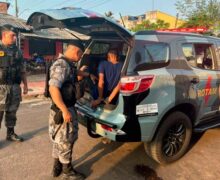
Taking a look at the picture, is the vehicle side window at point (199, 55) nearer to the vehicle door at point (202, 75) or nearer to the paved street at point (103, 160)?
the vehicle door at point (202, 75)

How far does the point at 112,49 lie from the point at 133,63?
43.0 inches


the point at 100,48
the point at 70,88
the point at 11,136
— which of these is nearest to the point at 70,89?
the point at 70,88

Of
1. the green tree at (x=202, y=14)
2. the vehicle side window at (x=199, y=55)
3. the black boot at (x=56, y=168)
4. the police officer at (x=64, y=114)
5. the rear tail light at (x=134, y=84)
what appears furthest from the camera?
the green tree at (x=202, y=14)

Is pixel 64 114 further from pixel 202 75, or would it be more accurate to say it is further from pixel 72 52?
pixel 202 75

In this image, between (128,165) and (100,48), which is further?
(100,48)

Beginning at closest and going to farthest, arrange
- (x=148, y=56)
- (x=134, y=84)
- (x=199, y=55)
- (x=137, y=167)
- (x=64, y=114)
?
(x=64, y=114) → (x=134, y=84) → (x=148, y=56) → (x=137, y=167) → (x=199, y=55)

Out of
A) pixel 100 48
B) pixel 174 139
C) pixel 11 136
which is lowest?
pixel 11 136

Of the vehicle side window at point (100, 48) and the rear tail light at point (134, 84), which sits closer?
the rear tail light at point (134, 84)

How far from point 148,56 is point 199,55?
3.88 feet

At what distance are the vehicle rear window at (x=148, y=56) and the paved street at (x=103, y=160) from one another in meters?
1.41

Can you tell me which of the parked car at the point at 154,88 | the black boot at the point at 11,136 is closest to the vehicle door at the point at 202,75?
the parked car at the point at 154,88

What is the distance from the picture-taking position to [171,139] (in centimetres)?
373

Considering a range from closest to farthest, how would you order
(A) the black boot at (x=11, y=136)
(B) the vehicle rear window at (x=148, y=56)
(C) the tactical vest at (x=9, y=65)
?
(B) the vehicle rear window at (x=148, y=56), (C) the tactical vest at (x=9, y=65), (A) the black boot at (x=11, y=136)

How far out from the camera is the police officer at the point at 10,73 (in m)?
4.12
